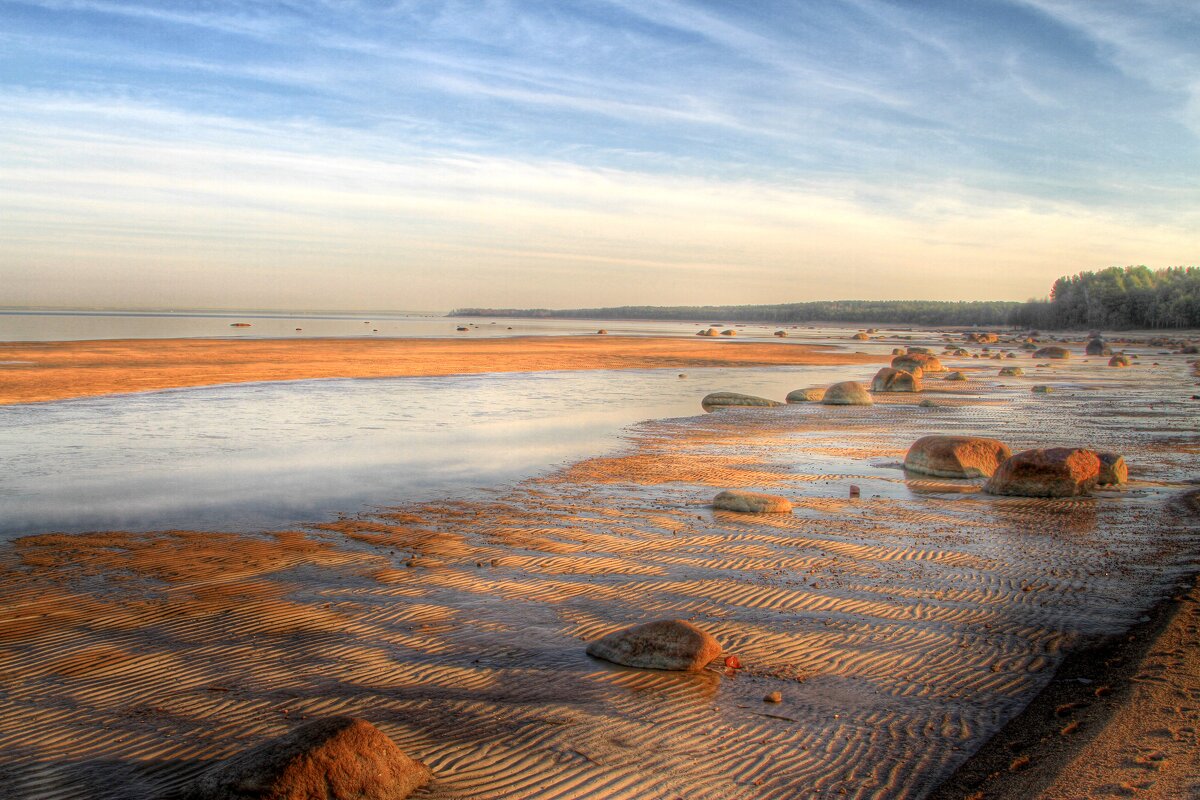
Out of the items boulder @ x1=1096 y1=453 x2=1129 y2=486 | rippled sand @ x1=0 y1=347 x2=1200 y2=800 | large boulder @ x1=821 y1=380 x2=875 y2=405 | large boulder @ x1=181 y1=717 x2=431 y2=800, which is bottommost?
rippled sand @ x1=0 y1=347 x2=1200 y2=800

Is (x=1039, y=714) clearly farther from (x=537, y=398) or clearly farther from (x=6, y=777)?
(x=537, y=398)

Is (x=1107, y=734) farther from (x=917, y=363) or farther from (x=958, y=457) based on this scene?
(x=917, y=363)

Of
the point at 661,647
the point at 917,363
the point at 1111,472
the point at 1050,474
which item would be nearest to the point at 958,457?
the point at 1050,474

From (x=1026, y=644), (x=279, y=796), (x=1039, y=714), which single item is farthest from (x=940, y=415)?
(x=279, y=796)

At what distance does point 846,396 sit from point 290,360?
91.9 feet

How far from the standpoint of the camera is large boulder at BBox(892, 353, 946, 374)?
1512 inches

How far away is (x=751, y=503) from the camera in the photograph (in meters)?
12.1

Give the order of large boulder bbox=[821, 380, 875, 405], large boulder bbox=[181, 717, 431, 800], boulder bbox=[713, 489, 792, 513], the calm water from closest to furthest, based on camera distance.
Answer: large boulder bbox=[181, 717, 431, 800] → boulder bbox=[713, 489, 792, 513] → the calm water → large boulder bbox=[821, 380, 875, 405]

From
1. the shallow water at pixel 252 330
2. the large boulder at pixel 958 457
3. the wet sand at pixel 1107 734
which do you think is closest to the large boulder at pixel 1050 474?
the large boulder at pixel 958 457

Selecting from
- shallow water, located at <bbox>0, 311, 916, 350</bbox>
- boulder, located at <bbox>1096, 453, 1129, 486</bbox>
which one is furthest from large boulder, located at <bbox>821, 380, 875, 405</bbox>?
shallow water, located at <bbox>0, 311, 916, 350</bbox>

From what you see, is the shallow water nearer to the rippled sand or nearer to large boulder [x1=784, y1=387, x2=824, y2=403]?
large boulder [x1=784, y1=387, x2=824, y2=403]

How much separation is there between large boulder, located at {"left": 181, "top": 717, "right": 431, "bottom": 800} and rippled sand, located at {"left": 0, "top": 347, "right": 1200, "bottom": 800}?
352 mm

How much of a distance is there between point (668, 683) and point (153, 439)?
15.1 metres

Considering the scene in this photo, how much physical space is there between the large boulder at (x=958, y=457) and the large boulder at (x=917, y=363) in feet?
77.8
